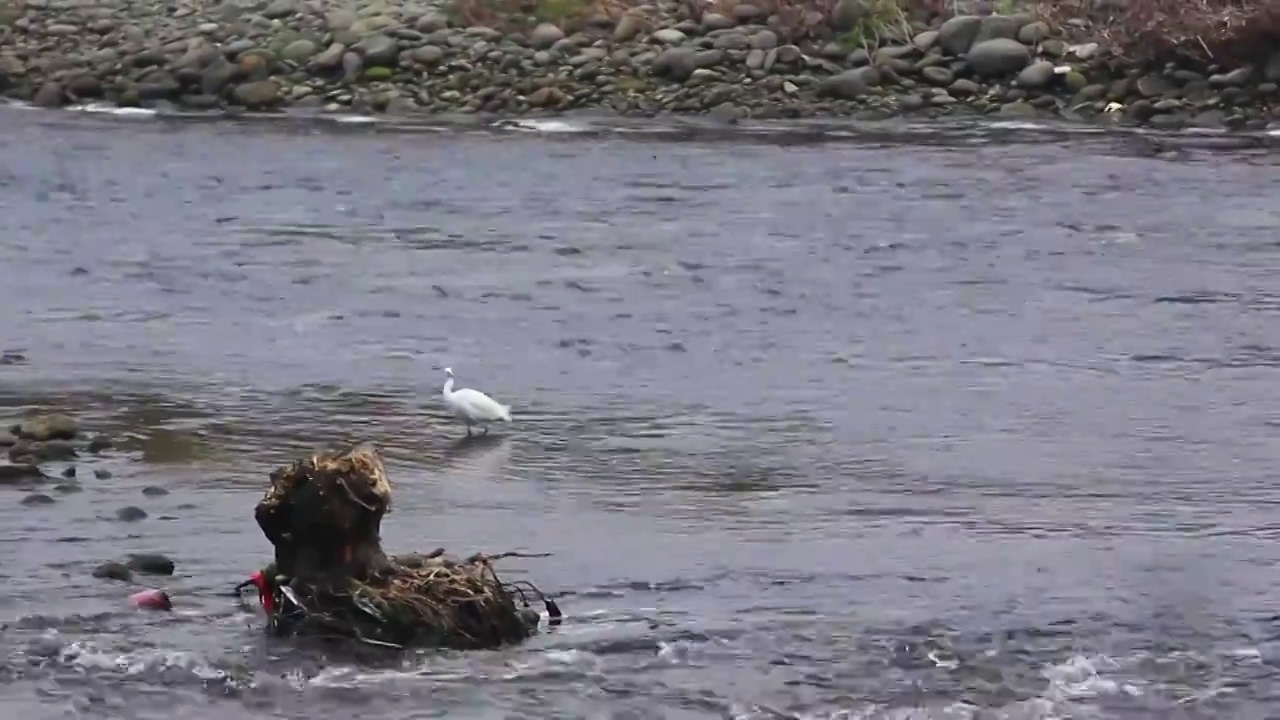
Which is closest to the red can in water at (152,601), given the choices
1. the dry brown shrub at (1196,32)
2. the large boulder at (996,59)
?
the large boulder at (996,59)

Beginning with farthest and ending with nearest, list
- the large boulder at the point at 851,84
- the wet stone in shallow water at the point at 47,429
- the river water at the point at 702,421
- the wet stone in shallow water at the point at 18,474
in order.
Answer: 1. the large boulder at the point at 851,84
2. the wet stone in shallow water at the point at 47,429
3. the wet stone in shallow water at the point at 18,474
4. the river water at the point at 702,421

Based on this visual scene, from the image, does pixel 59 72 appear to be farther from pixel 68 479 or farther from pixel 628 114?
pixel 68 479

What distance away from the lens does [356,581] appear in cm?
1004

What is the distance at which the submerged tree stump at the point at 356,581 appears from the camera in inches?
389

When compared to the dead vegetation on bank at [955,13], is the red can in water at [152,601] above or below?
below

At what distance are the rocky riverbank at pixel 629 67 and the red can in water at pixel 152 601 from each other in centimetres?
2266

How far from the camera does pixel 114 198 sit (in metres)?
26.1

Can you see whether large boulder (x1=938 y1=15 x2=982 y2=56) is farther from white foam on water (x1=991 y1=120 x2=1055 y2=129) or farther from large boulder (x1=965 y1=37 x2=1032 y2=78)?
white foam on water (x1=991 y1=120 x2=1055 y2=129)

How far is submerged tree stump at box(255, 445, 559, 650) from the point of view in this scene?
32.4 ft

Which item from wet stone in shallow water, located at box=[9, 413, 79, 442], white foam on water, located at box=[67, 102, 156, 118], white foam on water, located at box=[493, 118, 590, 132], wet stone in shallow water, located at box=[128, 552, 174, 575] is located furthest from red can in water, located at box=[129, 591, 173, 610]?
white foam on water, located at box=[67, 102, 156, 118]

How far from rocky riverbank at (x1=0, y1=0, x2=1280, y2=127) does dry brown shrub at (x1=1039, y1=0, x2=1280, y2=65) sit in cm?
20

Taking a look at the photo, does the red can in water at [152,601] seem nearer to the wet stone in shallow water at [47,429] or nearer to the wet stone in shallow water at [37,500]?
the wet stone in shallow water at [37,500]

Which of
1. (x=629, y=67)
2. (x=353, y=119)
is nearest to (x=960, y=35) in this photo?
(x=629, y=67)

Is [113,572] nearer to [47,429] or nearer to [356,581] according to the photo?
[356,581]
